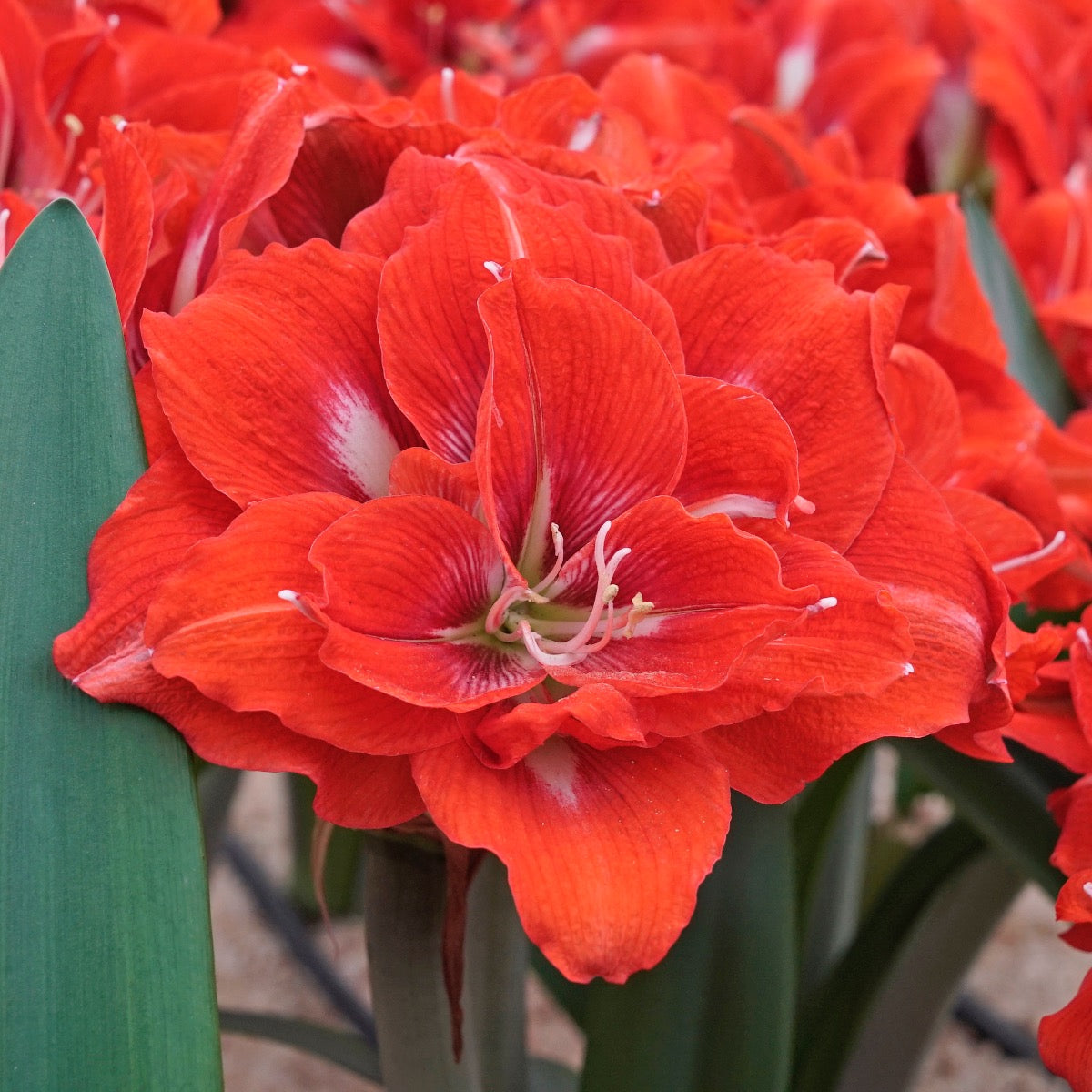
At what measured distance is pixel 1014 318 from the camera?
26.3 inches

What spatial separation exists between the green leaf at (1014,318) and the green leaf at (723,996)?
0.95 ft

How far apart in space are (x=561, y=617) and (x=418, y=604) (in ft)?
0.19

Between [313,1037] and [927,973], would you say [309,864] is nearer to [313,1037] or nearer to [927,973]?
[313,1037]

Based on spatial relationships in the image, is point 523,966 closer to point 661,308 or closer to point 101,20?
point 661,308

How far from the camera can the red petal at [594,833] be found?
1.08 ft

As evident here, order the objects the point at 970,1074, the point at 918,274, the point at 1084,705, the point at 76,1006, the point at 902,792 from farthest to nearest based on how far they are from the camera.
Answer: the point at 902,792 < the point at 970,1074 < the point at 918,274 < the point at 1084,705 < the point at 76,1006

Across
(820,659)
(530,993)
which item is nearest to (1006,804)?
(820,659)

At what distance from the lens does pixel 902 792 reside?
1.20 meters

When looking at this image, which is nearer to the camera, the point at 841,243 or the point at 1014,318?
the point at 841,243

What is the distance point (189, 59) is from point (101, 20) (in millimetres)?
52

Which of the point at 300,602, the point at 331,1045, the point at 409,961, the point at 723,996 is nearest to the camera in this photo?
the point at 300,602

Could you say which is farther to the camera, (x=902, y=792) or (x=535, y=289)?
(x=902, y=792)

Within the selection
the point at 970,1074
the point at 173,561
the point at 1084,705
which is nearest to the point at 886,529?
the point at 1084,705

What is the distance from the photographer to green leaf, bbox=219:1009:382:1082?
2.05 feet
